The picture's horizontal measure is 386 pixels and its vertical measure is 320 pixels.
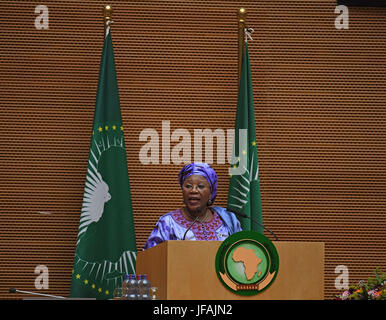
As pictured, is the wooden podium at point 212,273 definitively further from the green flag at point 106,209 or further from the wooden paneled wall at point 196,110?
the wooden paneled wall at point 196,110

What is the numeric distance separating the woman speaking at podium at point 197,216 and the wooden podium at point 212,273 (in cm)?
126

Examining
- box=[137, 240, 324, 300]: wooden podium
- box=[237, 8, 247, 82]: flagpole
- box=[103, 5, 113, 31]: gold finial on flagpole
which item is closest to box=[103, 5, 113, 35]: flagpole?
box=[103, 5, 113, 31]: gold finial on flagpole

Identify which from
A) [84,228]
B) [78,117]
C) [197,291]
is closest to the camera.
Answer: [197,291]

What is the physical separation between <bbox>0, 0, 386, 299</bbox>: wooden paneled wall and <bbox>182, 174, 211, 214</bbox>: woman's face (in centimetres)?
164

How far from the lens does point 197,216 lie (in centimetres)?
463

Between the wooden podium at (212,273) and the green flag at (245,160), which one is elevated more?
the green flag at (245,160)

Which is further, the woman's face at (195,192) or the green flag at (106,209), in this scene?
the green flag at (106,209)

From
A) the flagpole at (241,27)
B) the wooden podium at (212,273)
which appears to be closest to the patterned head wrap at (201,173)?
the wooden podium at (212,273)

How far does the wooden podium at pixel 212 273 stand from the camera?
9.86ft

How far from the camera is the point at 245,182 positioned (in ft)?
19.1

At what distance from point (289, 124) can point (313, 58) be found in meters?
0.66

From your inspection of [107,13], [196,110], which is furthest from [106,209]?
[107,13]

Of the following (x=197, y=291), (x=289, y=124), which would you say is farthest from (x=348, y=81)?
(x=197, y=291)

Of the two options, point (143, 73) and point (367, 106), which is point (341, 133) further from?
point (143, 73)
